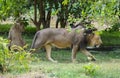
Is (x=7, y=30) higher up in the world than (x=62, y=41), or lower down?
lower down

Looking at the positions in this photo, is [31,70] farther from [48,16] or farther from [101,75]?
[48,16]

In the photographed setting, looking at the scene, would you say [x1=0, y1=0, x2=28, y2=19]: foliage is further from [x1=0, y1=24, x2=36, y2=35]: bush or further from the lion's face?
[x1=0, y1=24, x2=36, y2=35]: bush

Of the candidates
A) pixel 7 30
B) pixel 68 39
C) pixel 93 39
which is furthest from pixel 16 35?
pixel 7 30

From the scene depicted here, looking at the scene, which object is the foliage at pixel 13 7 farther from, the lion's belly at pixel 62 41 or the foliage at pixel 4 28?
the foliage at pixel 4 28


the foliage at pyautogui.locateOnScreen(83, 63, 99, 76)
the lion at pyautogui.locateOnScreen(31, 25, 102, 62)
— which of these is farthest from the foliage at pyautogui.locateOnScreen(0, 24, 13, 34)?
the foliage at pyautogui.locateOnScreen(83, 63, 99, 76)

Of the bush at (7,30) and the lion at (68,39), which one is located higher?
the lion at (68,39)

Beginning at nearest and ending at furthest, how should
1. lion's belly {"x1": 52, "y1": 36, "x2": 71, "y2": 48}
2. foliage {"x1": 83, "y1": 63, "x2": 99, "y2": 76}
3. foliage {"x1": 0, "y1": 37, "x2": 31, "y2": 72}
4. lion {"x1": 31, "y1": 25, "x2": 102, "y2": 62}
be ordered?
foliage {"x1": 0, "y1": 37, "x2": 31, "y2": 72}, foliage {"x1": 83, "y1": 63, "x2": 99, "y2": 76}, lion {"x1": 31, "y1": 25, "x2": 102, "y2": 62}, lion's belly {"x1": 52, "y1": 36, "x2": 71, "y2": 48}

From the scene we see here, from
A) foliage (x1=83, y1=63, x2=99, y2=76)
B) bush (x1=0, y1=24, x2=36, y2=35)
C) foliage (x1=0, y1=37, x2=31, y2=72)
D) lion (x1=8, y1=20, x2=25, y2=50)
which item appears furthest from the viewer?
bush (x1=0, y1=24, x2=36, y2=35)

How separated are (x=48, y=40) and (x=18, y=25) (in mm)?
1643

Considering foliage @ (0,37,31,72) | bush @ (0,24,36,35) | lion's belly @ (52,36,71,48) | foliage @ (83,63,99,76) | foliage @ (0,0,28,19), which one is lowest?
bush @ (0,24,36,35)

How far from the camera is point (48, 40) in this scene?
13.4 meters

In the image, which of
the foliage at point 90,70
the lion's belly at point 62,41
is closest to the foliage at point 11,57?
the foliage at point 90,70

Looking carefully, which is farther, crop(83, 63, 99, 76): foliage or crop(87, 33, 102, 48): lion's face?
crop(87, 33, 102, 48): lion's face

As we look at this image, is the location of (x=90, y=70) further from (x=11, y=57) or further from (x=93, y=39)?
(x=93, y=39)
